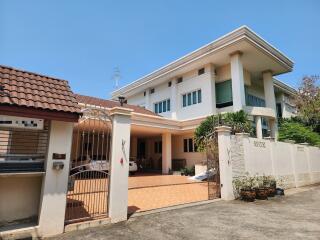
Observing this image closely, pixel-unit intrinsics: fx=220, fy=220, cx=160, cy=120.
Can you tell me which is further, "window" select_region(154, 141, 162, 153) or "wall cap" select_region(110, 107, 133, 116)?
"window" select_region(154, 141, 162, 153)

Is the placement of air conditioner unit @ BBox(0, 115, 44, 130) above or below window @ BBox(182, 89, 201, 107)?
below

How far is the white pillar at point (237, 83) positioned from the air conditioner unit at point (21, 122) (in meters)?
15.6

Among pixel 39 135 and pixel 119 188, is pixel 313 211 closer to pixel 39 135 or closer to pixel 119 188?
pixel 119 188

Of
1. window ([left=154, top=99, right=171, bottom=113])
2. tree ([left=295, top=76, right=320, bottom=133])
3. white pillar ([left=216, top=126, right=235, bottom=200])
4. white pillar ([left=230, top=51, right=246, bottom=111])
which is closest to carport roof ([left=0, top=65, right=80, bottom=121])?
white pillar ([left=216, top=126, right=235, bottom=200])

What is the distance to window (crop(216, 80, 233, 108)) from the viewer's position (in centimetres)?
1944

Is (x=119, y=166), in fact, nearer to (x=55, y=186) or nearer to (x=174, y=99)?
(x=55, y=186)

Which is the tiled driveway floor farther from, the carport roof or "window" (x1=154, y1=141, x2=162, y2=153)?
"window" (x1=154, y1=141, x2=162, y2=153)

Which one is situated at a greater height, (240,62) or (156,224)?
(240,62)

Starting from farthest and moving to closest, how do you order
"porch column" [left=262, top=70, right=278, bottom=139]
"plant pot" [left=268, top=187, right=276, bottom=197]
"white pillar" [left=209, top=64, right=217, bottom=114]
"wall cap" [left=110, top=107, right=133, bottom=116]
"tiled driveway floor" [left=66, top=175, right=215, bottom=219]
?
"porch column" [left=262, top=70, right=278, bottom=139] → "white pillar" [left=209, top=64, right=217, bottom=114] → "plant pot" [left=268, top=187, right=276, bottom=197] → "tiled driveway floor" [left=66, top=175, right=215, bottom=219] → "wall cap" [left=110, top=107, right=133, bottom=116]

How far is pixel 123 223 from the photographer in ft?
18.6

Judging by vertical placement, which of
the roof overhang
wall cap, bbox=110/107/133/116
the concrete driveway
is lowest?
the concrete driveway

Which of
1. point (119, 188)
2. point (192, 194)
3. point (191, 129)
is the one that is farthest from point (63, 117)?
point (191, 129)

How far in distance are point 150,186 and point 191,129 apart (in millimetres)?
7875

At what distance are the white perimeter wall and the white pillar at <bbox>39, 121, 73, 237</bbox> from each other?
21.9ft
